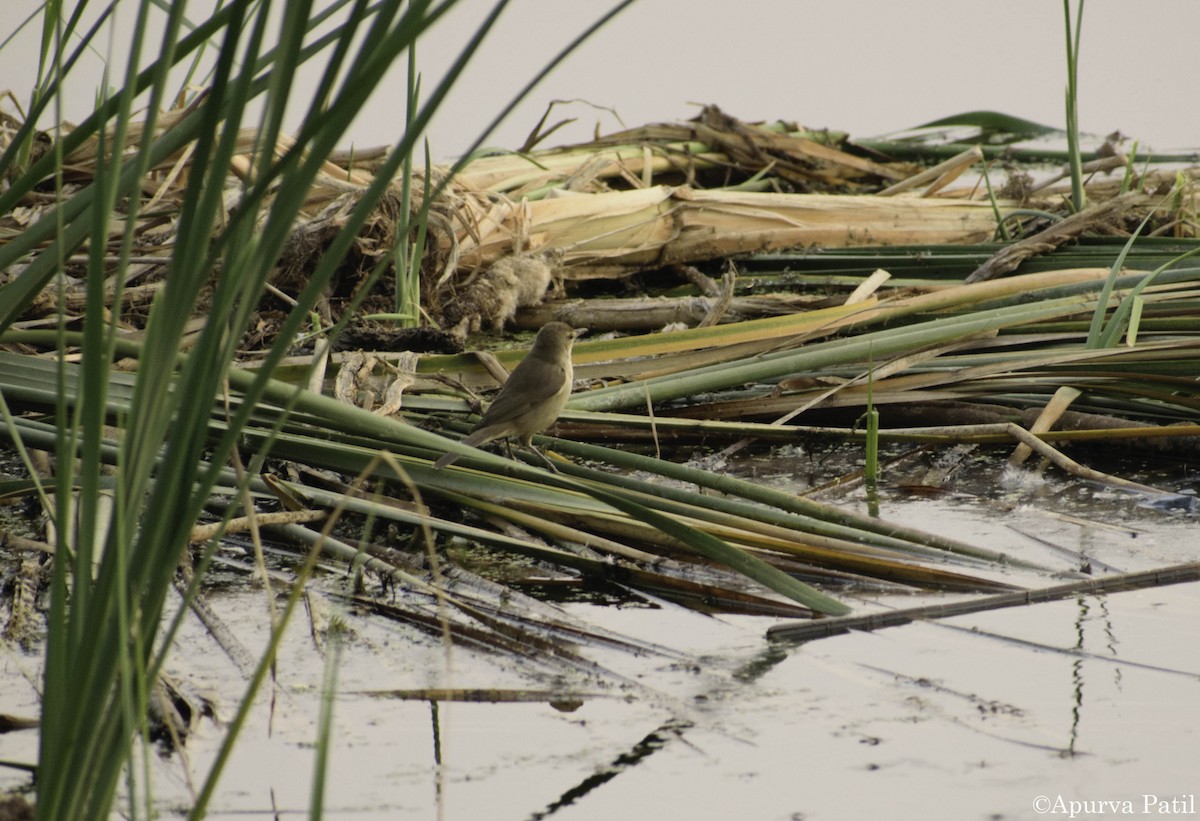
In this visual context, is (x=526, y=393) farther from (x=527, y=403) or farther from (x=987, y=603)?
(x=987, y=603)

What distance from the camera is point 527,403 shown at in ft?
10.7

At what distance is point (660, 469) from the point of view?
9.50 ft

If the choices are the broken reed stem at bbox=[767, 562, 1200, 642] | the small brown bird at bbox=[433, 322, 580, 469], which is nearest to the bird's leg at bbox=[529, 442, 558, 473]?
the small brown bird at bbox=[433, 322, 580, 469]

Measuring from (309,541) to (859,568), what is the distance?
1.11m

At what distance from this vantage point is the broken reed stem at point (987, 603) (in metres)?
2.31

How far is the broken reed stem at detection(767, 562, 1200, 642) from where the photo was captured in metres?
2.31

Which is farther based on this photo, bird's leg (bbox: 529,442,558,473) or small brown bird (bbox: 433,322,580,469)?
small brown bird (bbox: 433,322,580,469)

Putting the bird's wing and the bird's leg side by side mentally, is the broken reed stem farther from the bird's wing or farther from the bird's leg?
the bird's wing

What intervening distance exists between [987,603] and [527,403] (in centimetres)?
130

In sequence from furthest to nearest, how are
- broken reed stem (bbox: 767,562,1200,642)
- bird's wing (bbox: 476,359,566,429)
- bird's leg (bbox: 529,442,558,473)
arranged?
bird's wing (bbox: 476,359,566,429)
bird's leg (bbox: 529,442,558,473)
broken reed stem (bbox: 767,562,1200,642)

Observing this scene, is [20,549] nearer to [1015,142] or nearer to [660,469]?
[660,469]

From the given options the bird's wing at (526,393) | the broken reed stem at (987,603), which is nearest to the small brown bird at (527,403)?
the bird's wing at (526,393)

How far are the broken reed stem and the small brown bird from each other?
1.05m

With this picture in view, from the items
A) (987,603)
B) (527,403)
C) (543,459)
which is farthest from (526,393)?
(987,603)
